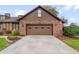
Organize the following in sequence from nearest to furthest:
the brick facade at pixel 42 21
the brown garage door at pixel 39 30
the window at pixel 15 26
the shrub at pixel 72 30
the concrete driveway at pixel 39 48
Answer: the concrete driveway at pixel 39 48, the shrub at pixel 72 30, the brown garage door at pixel 39 30, the brick facade at pixel 42 21, the window at pixel 15 26

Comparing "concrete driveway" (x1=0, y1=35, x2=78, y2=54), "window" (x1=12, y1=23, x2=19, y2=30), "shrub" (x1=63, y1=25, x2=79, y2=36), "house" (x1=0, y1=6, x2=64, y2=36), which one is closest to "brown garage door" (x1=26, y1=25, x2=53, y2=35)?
"house" (x1=0, y1=6, x2=64, y2=36)

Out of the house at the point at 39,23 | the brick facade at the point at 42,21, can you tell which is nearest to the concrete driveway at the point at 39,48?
the house at the point at 39,23

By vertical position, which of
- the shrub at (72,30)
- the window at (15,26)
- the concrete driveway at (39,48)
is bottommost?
the concrete driveway at (39,48)

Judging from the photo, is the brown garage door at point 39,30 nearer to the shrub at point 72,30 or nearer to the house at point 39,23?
the house at point 39,23

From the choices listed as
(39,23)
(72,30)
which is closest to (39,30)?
(39,23)

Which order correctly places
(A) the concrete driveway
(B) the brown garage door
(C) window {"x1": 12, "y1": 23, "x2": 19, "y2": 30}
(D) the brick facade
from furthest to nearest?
(C) window {"x1": 12, "y1": 23, "x2": 19, "y2": 30} → (D) the brick facade → (B) the brown garage door → (A) the concrete driveway

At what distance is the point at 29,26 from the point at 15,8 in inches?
369

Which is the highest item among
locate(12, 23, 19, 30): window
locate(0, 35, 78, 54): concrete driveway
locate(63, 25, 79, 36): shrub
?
locate(12, 23, 19, 30): window

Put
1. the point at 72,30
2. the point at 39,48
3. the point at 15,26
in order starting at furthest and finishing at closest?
the point at 15,26 → the point at 72,30 → the point at 39,48

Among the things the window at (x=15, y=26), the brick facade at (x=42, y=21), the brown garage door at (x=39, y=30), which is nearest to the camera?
the brown garage door at (x=39, y=30)

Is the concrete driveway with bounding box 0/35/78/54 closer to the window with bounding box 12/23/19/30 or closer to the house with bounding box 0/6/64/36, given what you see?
the house with bounding box 0/6/64/36

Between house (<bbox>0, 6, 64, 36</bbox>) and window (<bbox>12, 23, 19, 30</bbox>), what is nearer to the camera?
house (<bbox>0, 6, 64, 36</bbox>)

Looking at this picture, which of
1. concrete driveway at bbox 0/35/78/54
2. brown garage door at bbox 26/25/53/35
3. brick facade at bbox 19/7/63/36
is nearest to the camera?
concrete driveway at bbox 0/35/78/54

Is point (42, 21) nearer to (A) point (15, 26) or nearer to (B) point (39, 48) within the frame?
(A) point (15, 26)
